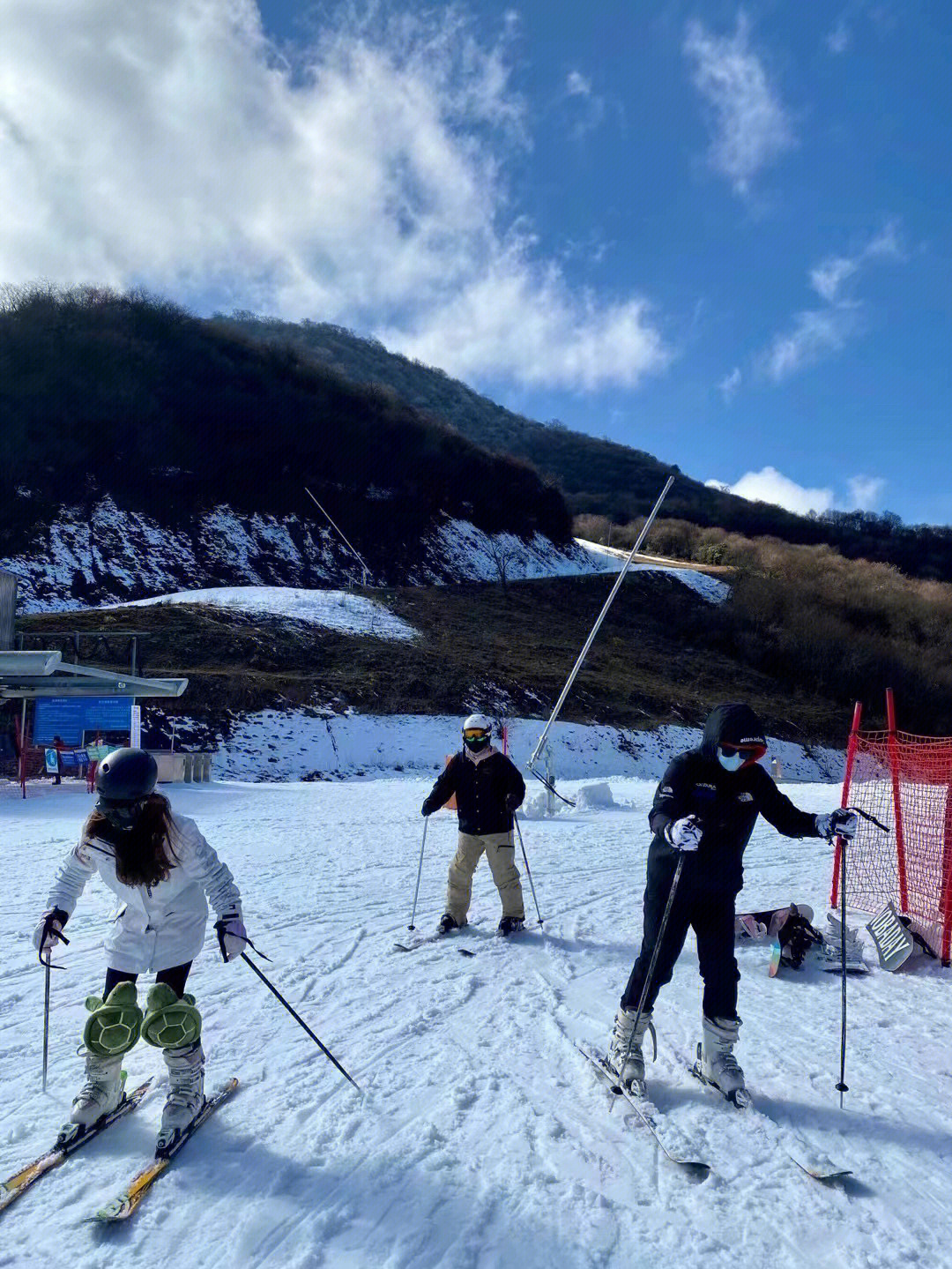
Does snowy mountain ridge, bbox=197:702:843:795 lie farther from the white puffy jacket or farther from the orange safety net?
the white puffy jacket

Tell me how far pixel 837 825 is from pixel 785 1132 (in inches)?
53.9

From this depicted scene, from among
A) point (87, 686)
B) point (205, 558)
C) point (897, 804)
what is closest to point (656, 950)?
point (897, 804)

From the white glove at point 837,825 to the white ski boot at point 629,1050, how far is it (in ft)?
4.00

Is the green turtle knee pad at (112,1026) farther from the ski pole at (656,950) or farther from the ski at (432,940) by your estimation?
the ski at (432,940)

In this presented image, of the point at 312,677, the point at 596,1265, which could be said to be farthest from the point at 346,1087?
the point at 312,677

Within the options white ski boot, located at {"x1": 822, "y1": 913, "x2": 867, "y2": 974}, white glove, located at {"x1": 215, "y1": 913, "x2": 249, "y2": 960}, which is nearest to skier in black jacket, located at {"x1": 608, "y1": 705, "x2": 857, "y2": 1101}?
white glove, located at {"x1": 215, "y1": 913, "x2": 249, "y2": 960}

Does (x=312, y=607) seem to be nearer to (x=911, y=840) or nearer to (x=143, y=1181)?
(x=911, y=840)

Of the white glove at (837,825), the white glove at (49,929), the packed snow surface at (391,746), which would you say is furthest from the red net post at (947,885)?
the packed snow surface at (391,746)

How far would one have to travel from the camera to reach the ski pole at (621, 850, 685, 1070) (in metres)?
3.78

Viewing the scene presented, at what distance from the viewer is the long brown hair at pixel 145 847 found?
129 inches

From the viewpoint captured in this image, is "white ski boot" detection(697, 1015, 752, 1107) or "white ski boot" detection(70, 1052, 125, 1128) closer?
"white ski boot" detection(70, 1052, 125, 1128)

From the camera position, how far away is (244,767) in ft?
71.7

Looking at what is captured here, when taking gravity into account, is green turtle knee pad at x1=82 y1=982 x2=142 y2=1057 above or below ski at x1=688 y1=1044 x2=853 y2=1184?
above

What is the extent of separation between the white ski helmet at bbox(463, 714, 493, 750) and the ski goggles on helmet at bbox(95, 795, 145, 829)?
352 centimetres
